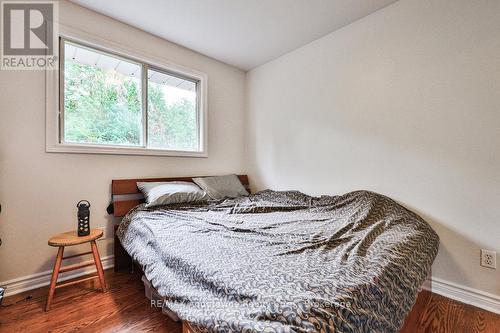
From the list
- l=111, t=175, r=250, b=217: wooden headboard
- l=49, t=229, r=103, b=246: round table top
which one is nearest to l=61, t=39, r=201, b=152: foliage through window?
l=111, t=175, r=250, b=217: wooden headboard

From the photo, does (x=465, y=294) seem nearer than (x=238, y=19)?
Yes

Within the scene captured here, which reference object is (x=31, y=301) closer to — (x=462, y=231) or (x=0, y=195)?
(x=0, y=195)

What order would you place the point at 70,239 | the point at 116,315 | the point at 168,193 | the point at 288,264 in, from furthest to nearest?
the point at 168,193, the point at 70,239, the point at 116,315, the point at 288,264

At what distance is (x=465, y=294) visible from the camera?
5.27ft

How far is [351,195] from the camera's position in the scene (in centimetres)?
203

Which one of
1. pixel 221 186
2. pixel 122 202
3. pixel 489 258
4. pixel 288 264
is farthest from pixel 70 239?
pixel 489 258

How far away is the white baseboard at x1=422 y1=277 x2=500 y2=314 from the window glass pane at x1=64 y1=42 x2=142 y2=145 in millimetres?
2965

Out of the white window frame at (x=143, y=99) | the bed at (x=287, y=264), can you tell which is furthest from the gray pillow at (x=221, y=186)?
the bed at (x=287, y=264)

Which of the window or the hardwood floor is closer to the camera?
Result: the hardwood floor

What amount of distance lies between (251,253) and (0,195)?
195 cm

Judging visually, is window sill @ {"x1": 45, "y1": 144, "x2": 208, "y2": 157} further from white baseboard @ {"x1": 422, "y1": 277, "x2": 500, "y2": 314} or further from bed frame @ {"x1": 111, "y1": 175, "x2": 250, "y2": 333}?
white baseboard @ {"x1": 422, "y1": 277, "x2": 500, "y2": 314}

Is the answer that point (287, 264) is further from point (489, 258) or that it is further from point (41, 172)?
point (41, 172)

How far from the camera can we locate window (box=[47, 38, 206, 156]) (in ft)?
6.57

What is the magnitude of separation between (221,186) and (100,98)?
153 cm
